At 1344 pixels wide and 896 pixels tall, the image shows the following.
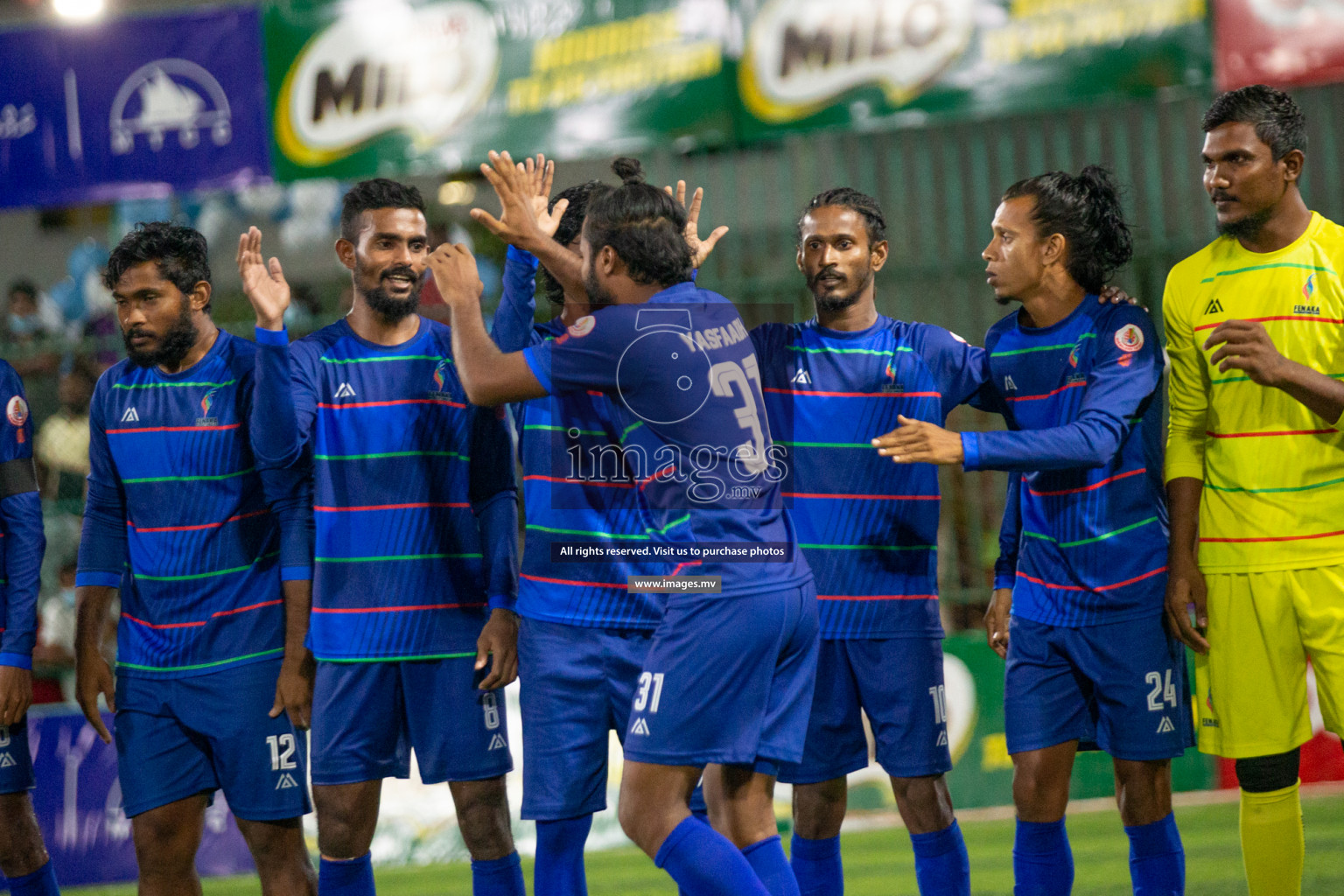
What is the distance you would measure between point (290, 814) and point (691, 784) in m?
1.41

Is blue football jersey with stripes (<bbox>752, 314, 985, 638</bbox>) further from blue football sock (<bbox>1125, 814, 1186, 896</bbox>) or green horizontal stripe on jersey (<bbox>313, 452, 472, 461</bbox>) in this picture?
green horizontal stripe on jersey (<bbox>313, 452, 472, 461</bbox>)

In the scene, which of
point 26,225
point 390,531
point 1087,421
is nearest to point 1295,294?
point 1087,421

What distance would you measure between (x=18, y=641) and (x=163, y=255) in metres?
1.38

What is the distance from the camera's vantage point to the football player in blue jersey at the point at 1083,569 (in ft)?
13.2

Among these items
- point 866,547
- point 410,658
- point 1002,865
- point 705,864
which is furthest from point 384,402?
point 1002,865

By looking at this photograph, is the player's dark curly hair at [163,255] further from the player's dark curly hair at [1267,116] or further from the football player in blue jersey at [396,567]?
the player's dark curly hair at [1267,116]

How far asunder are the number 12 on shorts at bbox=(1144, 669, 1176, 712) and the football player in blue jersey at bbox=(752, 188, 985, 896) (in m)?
0.63

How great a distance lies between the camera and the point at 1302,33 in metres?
7.29

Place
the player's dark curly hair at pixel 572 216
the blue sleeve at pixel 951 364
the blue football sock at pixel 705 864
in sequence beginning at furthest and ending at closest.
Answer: the blue sleeve at pixel 951 364
the player's dark curly hair at pixel 572 216
the blue football sock at pixel 705 864

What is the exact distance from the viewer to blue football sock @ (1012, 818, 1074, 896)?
13.3 ft

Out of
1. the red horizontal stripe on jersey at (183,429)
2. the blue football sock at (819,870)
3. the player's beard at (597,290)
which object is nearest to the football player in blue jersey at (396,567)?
the red horizontal stripe on jersey at (183,429)

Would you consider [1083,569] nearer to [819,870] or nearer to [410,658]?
[819,870]

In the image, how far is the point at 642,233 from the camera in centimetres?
351

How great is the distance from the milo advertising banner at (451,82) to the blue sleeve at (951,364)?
376 centimetres
